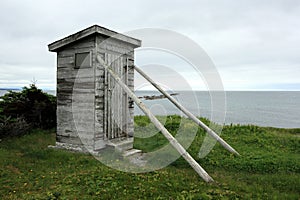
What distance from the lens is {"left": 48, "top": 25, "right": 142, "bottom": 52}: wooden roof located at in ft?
27.3

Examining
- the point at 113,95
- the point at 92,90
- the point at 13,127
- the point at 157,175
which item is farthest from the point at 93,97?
the point at 13,127

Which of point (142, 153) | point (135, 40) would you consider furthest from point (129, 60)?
point (142, 153)

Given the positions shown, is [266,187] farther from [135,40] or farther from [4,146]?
[4,146]

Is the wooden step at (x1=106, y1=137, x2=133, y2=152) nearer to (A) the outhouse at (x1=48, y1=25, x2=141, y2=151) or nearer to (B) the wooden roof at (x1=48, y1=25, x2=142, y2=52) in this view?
(A) the outhouse at (x1=48, y1=25, x2=141, y2=151)

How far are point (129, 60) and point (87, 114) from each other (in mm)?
2731

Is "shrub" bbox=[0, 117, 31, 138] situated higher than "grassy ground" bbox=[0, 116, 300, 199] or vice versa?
"shrub" bbox=[0, 117, 31, 138]

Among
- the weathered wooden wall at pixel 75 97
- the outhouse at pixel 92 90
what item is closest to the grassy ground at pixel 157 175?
the weathered wooden wall at pixel 75 97

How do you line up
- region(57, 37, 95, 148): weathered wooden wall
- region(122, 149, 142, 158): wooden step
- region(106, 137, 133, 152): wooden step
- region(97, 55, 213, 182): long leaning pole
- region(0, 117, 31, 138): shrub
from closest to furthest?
1. region(97, 55, 213, 182): long leaning pole
2. region(122, 149, 142, 158): wooden step
3. region(106, 137, 133, 152): wooden step
4. region(57, 37, 95, 148): weathered wooden wall
5. region(0, 117, 31, 138): shrub

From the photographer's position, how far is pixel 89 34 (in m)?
8.41

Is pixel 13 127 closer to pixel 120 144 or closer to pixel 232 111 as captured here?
pixel 120 144

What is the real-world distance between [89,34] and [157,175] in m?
5.12

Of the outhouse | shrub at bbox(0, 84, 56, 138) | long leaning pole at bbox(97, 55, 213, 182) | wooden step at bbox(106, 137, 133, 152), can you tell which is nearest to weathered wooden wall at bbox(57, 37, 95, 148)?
the outhouse

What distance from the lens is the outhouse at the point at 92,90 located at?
8.48 meters

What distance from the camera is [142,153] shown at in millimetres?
9031
